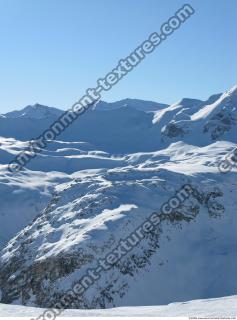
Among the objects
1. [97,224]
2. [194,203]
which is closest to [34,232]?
[97,224]

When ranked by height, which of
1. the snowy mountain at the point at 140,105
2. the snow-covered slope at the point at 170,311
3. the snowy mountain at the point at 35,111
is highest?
the snowy mountain at the point at 35,111

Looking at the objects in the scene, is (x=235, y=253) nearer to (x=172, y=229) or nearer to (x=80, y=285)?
(x=172, y=229)

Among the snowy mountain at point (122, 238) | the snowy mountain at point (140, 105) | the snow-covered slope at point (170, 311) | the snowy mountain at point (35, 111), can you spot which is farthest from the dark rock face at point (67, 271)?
the snowy mountain at point (140, 105)

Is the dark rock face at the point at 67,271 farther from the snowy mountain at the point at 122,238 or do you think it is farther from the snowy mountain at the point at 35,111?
the snowy mountain at the point at 35,111

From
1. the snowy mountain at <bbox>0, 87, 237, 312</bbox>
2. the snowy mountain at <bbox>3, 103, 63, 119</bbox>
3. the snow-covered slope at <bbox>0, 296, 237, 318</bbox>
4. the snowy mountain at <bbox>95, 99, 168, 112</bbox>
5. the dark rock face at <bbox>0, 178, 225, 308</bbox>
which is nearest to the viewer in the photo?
the snow-covered slope at <bbox>0, 296, 237, 318</bbox>

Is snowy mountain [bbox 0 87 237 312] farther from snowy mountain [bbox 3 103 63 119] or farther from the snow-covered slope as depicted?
snowy mountain [bbox 3 103 63 119]

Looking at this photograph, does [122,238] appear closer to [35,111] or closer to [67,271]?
[67,271]

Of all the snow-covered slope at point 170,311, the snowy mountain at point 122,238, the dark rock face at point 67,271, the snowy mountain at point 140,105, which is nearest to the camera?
the snow-covered slope at point 170,311

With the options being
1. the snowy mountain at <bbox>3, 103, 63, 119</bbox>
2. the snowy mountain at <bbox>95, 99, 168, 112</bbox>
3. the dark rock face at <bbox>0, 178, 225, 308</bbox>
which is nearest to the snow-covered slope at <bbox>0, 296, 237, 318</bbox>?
the dark rock face at <bbox>0, 178, 225, 308</bbox>

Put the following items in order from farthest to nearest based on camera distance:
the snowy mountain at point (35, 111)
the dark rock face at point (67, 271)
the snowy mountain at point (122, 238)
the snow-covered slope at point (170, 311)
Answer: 1. the snowy mountain at point (35, 111)
2. the snowy mountain at point (122, 238)
3. the dark rock face at point (67, 271)
4. the snow-covered slope at point (170, 311)
